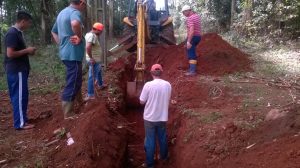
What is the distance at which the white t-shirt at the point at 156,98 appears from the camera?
237 inches

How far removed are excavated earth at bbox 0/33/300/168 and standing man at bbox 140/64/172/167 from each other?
1.51ft

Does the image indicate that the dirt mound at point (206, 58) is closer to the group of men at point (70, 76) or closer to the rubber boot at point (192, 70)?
the rubber boot at point (192, 70)

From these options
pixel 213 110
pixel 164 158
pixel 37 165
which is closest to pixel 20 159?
pixel 37 165

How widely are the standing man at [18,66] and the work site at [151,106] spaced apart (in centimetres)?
2

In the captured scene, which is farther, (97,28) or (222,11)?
(222,11)

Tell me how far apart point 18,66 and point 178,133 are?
305cm

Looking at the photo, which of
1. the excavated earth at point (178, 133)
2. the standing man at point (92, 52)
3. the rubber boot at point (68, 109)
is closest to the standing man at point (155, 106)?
the excavated earth at point (178, 133)

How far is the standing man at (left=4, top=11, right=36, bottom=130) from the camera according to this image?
6.13 m

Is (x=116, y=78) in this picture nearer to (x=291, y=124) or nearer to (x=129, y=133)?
(x=129, y=133)

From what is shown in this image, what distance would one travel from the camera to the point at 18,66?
6.25 m

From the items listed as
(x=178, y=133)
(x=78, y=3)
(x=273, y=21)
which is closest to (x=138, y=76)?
(x=178, y=133)


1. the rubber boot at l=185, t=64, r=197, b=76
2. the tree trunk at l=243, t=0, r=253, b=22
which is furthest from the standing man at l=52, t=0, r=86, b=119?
the tree trunk at l=243, t=0, r=253, b=22

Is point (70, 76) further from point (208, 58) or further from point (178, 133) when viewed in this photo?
point (208, 58)

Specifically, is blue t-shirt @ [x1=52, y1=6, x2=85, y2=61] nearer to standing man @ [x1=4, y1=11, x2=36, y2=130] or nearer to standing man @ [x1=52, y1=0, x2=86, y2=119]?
standing man @ [x1=52, y1=0, x2=86, y2=119]
